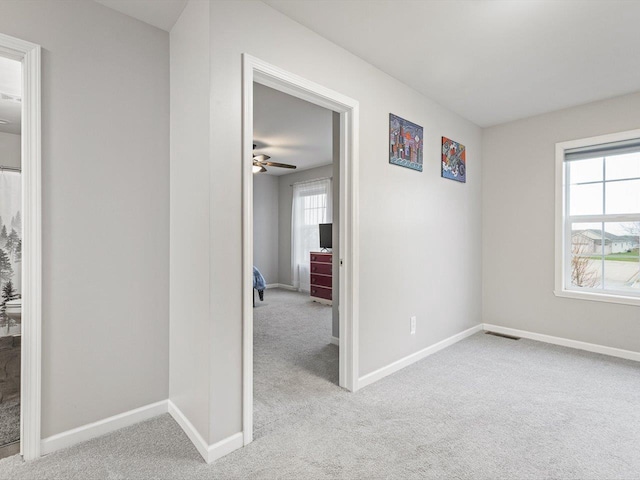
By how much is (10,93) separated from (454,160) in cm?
426

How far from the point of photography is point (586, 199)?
11.7 feet

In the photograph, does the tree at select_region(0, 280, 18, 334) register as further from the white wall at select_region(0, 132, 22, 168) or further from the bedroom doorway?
the bedroom doorway

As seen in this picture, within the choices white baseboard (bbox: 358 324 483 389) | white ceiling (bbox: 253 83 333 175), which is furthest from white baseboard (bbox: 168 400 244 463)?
white ceiling (bbox: 253 83 333 175)

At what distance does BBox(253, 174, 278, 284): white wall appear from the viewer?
295 inches

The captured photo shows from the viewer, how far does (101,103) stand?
1.94 meters

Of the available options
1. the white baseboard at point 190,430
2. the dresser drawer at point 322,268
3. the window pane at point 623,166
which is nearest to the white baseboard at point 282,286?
the dresser drawer at point 322,268

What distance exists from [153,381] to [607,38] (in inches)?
145

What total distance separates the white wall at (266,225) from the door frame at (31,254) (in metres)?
5.66

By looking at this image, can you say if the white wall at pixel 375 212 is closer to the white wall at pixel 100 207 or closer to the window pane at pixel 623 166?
the white wall at pixel 100 207

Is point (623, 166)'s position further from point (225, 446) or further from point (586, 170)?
point (225, 446)

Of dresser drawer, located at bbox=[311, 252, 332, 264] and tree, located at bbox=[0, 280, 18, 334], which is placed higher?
dresser drawer, located at bbox=[311, 252, 332, 264]

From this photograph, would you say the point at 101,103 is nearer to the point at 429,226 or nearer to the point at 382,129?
the point at 382,129

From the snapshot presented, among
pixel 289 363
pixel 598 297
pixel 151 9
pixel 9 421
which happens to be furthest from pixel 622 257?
pixel 9 421

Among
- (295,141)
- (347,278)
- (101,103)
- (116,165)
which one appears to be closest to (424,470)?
(347,278)
